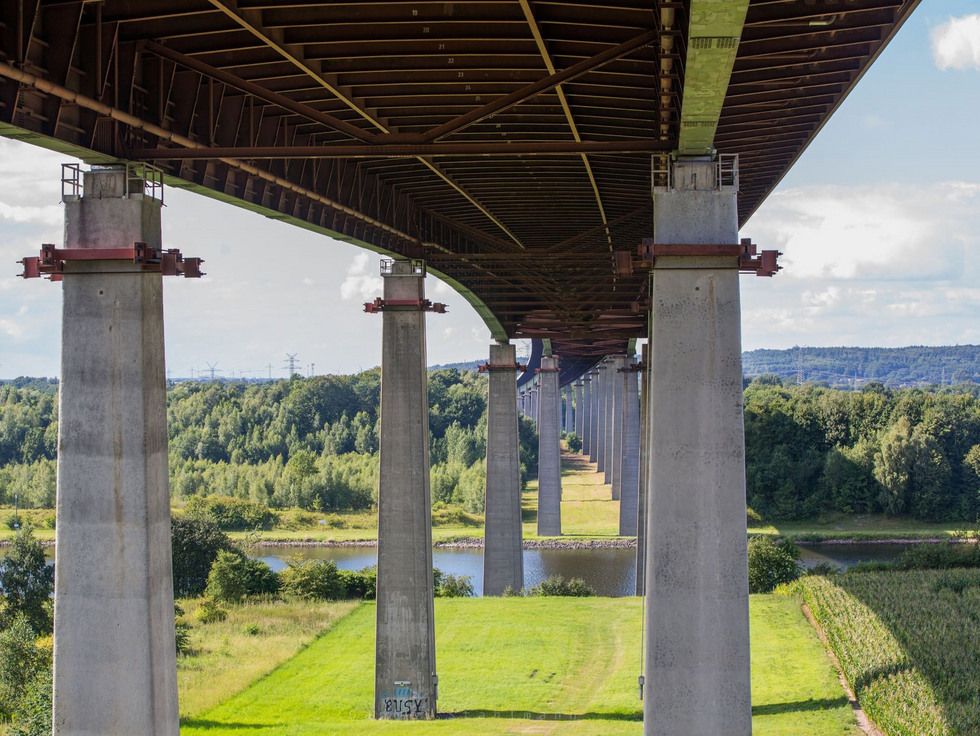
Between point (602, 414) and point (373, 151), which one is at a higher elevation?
point (373, 151)

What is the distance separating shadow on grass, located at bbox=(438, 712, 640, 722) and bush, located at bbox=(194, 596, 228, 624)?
2053 cm

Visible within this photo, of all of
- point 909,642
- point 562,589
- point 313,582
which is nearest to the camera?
point 909,642

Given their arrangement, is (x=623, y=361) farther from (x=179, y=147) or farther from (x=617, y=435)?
(x=179, y=147)

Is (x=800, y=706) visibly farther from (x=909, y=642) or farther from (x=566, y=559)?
(x=566, y=559)

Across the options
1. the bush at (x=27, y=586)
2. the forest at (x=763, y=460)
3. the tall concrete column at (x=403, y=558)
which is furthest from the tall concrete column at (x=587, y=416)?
the tall concrete column at (x=403, y=558)

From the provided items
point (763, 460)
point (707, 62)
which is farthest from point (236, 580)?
point (763, 460)

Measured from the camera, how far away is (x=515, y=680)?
39.1 m

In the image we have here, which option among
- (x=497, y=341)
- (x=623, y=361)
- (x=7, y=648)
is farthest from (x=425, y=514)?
(x=623, y=361)

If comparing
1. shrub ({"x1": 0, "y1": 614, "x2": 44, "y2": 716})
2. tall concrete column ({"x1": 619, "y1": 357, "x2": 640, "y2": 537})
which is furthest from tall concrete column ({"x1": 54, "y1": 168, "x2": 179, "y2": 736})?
tall concrete column ({"x1": 619, "y1": 357, "x2": 640, "y2": 537})

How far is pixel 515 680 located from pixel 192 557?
28.8 meters

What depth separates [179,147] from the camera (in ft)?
69.9

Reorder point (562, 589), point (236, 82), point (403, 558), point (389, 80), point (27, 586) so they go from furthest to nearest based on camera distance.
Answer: point (562, 589)
point (27, 586)
point (403, 558)
point (389, 80)
point (236, 82)

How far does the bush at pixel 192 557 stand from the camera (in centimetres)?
6222

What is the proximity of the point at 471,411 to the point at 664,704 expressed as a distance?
458ft
